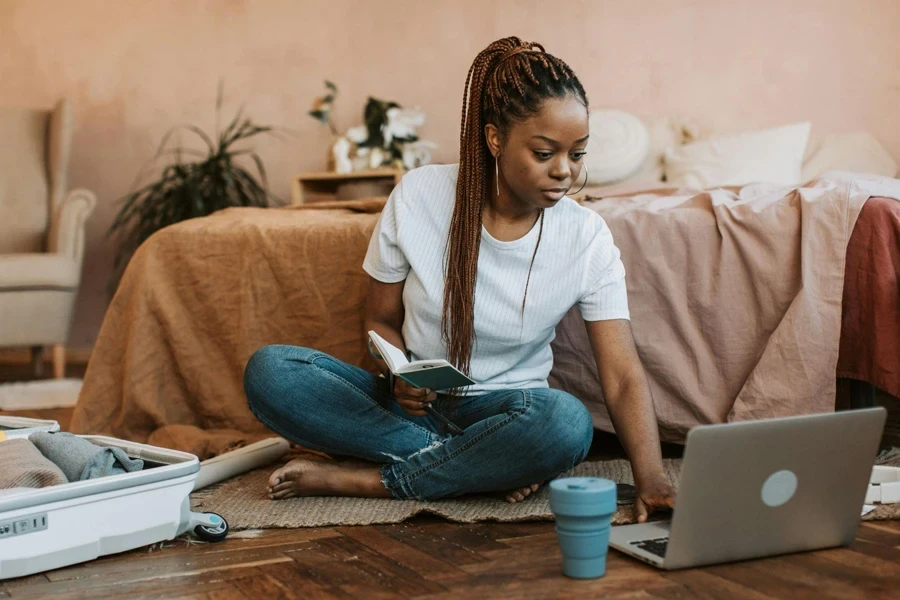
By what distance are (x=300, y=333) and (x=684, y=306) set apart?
841 millimetres

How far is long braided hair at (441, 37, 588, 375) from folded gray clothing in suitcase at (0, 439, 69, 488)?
2.03ft

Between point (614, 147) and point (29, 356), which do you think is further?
point (29, 356)

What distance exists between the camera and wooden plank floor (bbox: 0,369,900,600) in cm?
111

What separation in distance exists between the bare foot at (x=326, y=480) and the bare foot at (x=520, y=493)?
203 mm

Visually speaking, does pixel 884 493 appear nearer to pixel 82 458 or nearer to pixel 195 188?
pixel 82 458

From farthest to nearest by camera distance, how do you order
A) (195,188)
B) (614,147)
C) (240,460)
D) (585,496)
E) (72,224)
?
(195,188) < (72,224) < (614,147) < (240,460) < (585,496)

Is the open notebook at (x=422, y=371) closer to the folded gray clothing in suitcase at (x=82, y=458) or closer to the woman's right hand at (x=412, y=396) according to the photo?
the woman's right hand at (x=412, y=396)

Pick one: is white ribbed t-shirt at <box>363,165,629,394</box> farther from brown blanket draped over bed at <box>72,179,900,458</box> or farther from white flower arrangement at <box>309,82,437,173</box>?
white flower arrangement at <box>309,82,437,173</box>

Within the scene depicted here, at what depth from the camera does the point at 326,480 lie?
163cm

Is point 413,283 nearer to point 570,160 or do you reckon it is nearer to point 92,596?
point 570,160

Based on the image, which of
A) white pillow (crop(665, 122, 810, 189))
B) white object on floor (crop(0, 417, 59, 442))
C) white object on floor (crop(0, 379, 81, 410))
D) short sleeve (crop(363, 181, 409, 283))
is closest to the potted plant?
white object on floor (crop(0, 379, 81, 410))

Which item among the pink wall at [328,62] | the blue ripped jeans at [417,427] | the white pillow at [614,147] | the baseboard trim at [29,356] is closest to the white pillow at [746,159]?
the white pillow at [614,147]

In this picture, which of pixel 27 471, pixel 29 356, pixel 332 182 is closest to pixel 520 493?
Result: pixel 27 471

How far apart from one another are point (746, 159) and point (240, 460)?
6.58 feet
